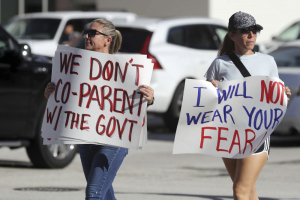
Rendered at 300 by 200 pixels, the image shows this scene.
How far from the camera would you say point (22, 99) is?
752 cm

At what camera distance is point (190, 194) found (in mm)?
6363

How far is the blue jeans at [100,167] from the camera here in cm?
407

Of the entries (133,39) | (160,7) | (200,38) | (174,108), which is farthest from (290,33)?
(133,39)

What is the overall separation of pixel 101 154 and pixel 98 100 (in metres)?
0.38

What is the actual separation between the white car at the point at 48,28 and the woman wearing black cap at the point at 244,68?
10190 millimetres

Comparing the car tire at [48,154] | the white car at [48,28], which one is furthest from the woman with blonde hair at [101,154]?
the white car at [48,28]

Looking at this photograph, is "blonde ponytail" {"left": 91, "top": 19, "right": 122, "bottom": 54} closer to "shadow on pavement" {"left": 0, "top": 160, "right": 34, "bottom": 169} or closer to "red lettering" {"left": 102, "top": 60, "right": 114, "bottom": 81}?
"red lettering" {"left": 102, "top": 60, "right": 114, "bottom": 81}

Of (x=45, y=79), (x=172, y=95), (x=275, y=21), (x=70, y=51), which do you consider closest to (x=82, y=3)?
(x=275, y=21)

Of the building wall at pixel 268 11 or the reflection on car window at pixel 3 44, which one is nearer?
the reflection on car window at pixel 3 44

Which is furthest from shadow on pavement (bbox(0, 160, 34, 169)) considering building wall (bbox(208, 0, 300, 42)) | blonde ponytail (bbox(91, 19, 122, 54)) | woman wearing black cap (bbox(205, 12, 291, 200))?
building wall (bbox(208, 0, 300, 42))

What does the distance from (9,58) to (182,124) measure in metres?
3.67

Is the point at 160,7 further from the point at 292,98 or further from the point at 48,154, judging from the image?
the point at 48,154

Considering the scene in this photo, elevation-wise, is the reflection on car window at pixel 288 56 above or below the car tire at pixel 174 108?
above

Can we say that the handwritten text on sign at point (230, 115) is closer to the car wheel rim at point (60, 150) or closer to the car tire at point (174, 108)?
the car wheel rim at point (60, 150)
